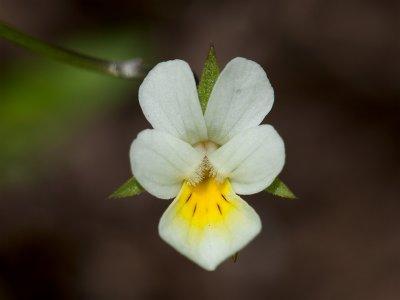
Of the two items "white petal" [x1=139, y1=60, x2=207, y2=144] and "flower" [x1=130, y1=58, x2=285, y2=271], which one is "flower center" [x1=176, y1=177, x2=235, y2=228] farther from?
"white petal" [x1=139, y1=60, x2=207, y2=144]

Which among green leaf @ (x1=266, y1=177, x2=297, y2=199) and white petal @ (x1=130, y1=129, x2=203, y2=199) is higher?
white petal @ (x1=130, y1=129, x2=203, y2=199)

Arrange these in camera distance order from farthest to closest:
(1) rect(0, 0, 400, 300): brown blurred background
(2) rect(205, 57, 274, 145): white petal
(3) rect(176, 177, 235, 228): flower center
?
(1) rect(0, 0, 400, 300): brown blurred background, (3) rect(176, 177, 235, 228): flower center, (2) rect(205, 57, 274, 145): white petal

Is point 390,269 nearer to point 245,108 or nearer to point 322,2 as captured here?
point 322,2

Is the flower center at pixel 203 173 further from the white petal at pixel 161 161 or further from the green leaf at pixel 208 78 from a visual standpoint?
the green leaf at pixel 208 78

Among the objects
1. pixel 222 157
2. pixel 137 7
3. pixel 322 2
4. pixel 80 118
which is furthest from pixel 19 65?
pixel 222 157

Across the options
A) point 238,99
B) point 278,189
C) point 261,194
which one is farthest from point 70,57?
point 261,194

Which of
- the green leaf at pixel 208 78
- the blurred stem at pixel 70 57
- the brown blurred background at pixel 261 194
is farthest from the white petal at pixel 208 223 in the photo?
the brown blurred background at pixel 261 194

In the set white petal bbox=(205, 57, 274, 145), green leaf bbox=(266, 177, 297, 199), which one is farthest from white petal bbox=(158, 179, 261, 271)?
white petal bbox=(205, 57, 274, 145)
